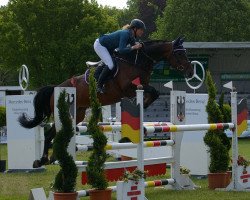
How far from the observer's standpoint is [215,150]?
8031mm

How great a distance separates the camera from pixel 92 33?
33844 millimetres

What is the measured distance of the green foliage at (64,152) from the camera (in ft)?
19.7

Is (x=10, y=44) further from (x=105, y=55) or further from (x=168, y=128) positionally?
(x=168, y=128)

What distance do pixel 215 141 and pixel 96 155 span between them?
2237 mm

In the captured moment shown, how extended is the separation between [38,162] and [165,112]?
17.2 m

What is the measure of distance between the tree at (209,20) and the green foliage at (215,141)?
2887cm

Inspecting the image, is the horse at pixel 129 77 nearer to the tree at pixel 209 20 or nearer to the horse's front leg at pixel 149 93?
the horse's front leg at pixel 149 93

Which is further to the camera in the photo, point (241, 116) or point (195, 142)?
point (195, 142)

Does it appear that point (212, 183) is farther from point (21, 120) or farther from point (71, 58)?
point (71, 58)

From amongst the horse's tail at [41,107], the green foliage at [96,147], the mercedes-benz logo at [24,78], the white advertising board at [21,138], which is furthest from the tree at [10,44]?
the green foliage at [96,147]

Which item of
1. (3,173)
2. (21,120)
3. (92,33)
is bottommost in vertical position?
(3,173)

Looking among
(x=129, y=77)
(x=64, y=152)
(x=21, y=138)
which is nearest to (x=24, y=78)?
(x=21, y=138)

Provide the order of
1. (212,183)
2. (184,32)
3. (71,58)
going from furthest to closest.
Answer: (184,32) < (71,58) < (212,183)

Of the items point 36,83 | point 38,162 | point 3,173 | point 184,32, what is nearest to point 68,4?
point 36,83
